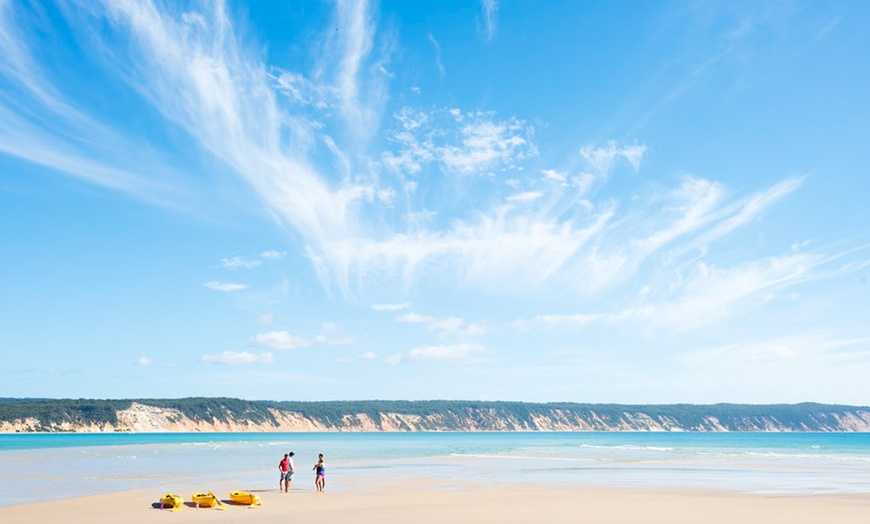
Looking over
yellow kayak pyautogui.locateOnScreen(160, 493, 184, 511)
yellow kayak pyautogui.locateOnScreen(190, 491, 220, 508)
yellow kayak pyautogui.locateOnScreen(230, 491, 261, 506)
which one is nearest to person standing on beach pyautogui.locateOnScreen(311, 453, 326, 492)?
yellow kayak pyautogui.locateOnScreen(230, 491, 261, 506)

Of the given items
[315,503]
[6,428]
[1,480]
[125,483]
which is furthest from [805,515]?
[6,428]

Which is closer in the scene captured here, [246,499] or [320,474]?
[246,499]

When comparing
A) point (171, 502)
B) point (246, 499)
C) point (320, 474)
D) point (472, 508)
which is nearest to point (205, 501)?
point (171, 502)

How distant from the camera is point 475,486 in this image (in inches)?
1421

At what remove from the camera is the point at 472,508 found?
26250 mm

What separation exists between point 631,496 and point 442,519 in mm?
11466

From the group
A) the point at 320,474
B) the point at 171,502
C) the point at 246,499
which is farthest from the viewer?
the point at 320,474

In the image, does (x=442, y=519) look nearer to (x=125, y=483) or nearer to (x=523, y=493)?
(x=523, y=493)

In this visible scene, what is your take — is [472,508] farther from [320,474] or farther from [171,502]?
[171,502]

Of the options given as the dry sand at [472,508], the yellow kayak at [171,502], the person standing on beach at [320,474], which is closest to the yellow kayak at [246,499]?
the dry sand at [472,508]

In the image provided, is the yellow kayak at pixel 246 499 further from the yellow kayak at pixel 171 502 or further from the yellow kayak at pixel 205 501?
the yellow kayak at pixel 171 502

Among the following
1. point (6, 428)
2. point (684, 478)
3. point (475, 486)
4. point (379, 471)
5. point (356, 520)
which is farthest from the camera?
point (6, 428)

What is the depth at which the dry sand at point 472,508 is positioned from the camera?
2316 centimetres

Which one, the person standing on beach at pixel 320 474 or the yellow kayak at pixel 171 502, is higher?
the person standing on beach at pixel 320 474
